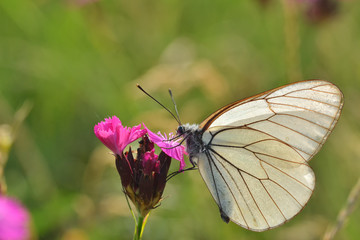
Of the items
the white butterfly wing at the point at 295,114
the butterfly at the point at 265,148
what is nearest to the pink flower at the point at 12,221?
the butterfly at the point at 265,148

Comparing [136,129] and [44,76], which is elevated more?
[44,76]

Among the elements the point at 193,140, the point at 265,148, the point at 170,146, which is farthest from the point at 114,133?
the point at 265,148

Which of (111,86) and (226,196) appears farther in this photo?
(111,86)

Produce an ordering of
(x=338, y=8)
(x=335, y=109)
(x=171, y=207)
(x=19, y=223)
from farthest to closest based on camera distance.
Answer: (x=338, y=8), (x=171, y=207), (x=335, y=109), (x=19, y=223)

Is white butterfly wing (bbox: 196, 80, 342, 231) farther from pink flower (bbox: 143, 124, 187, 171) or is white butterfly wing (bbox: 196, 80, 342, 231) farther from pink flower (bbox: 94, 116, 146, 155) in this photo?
pink flower (bbox: 94, 116, 146, 155)

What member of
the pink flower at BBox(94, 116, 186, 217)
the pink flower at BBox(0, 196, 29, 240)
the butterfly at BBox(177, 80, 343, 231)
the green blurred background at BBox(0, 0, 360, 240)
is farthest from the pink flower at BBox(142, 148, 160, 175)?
the green blurred background at BBox(0, 0, 360, 240)

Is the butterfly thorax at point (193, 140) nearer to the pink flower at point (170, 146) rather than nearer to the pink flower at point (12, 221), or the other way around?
the pink flower at point (170, 146)

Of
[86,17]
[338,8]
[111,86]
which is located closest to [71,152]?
[111,86]

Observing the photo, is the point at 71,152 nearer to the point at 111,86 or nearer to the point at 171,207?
the point at 111,86
